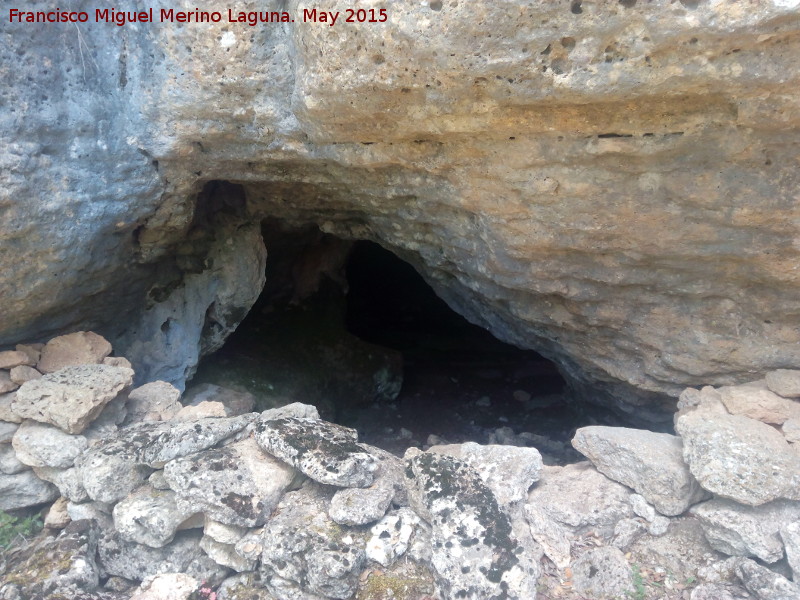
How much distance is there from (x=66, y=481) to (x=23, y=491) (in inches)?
11.1

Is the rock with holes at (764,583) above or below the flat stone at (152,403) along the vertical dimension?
above

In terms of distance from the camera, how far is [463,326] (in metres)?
6.96

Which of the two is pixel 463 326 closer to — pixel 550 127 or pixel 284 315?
pixel 284 315

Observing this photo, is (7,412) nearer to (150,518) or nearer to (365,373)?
(150,518)

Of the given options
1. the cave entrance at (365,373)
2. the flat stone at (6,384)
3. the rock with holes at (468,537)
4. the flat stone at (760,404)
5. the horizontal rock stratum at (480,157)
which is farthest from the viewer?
the cave entrance at (365,373)

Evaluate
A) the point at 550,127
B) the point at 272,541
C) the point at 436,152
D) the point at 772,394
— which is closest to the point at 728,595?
the point at 772,394

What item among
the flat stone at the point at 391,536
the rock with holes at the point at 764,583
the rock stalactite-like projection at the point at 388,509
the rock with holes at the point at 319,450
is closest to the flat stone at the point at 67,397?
the rock stalactite-like projection at the point at 388,509

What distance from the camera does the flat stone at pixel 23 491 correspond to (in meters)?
2.66

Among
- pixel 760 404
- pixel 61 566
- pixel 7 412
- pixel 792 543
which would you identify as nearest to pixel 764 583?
pixel 792 543

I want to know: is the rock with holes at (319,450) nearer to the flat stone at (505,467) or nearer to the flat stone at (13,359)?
the flat stone at (505,467)

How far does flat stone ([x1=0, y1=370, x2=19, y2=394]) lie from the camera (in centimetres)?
→ 277

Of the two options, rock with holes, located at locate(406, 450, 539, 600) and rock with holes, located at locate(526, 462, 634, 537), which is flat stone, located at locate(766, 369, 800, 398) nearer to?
rock with holes, located at locate(526, 462, 634, 537)

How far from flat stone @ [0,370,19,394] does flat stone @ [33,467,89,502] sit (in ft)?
1.30

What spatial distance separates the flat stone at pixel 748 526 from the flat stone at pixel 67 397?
102 inches
